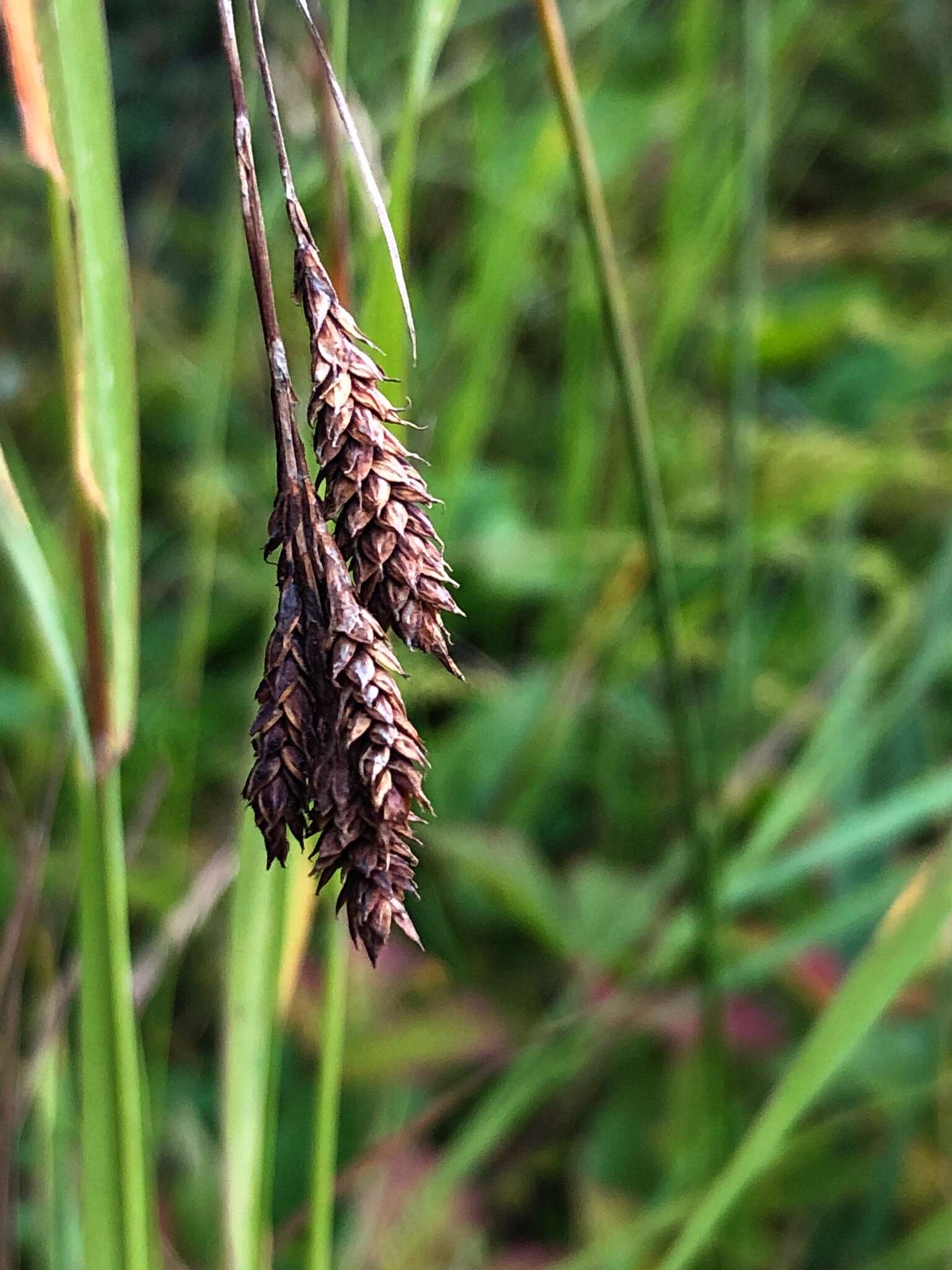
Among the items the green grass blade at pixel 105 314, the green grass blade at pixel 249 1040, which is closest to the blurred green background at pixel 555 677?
the green grass blade at pixel 249 1040

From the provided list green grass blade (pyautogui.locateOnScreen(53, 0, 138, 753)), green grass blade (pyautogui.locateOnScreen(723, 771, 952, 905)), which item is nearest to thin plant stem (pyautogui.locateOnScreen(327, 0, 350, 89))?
green grass blade (pyautogui.locateOnScreen(53, 0, 138, 753))

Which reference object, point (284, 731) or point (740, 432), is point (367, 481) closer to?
point (284, 731)

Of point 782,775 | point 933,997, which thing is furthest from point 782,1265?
point 782,775

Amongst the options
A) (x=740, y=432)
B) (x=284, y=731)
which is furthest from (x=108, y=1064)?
(x=740, y=432)

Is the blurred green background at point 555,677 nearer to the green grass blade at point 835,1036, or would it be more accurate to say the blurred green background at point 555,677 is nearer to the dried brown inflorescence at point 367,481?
the green grass blade at point 835,1036

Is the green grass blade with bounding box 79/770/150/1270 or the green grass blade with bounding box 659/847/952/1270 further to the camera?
the green grass blade with bounding box 659/847/952/1270

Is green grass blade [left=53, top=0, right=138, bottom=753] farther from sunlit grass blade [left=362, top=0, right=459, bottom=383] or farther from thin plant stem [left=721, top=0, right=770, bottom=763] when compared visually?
thin plant stem [left=721, top=0, right=770, bottom=763]
